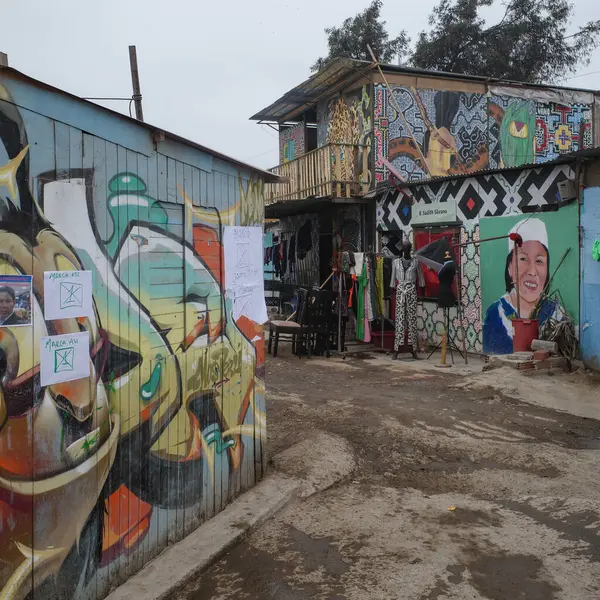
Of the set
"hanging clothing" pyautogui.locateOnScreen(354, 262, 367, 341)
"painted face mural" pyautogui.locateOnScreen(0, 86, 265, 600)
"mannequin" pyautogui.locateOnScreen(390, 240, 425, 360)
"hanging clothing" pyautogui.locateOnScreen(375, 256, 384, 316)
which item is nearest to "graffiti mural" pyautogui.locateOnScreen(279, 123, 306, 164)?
"hanging clothing" pyautogui.locateOnScreen(354, 262, 367, 341)

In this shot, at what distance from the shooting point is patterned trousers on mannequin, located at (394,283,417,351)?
38.8ft

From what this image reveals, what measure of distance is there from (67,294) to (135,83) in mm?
8830

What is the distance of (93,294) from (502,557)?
3043 millimetres

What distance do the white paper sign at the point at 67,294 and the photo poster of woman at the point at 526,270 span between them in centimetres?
865

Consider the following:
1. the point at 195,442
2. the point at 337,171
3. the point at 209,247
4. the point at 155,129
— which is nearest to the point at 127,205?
the point at 155,129

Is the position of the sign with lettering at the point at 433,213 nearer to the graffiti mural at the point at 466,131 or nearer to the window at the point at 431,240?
the window at the point at 431,240

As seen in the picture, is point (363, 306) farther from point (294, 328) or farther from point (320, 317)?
point (294, 328)

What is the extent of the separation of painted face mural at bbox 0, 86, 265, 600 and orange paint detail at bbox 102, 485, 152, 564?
11 millimetres

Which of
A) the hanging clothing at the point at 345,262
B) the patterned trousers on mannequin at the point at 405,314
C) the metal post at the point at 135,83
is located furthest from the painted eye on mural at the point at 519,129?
the metal post at the point at 135,83

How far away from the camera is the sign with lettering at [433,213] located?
12.5 metres

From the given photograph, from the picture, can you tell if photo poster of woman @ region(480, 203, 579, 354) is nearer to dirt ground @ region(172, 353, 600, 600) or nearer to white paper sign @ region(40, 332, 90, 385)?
dirt ground @ region(172, 353, 600, 600)

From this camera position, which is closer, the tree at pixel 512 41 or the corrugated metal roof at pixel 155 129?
the corrugated metal roof at pixel 155 129

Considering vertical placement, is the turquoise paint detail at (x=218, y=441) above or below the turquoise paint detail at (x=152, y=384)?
below

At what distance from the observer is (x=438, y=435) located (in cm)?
681
